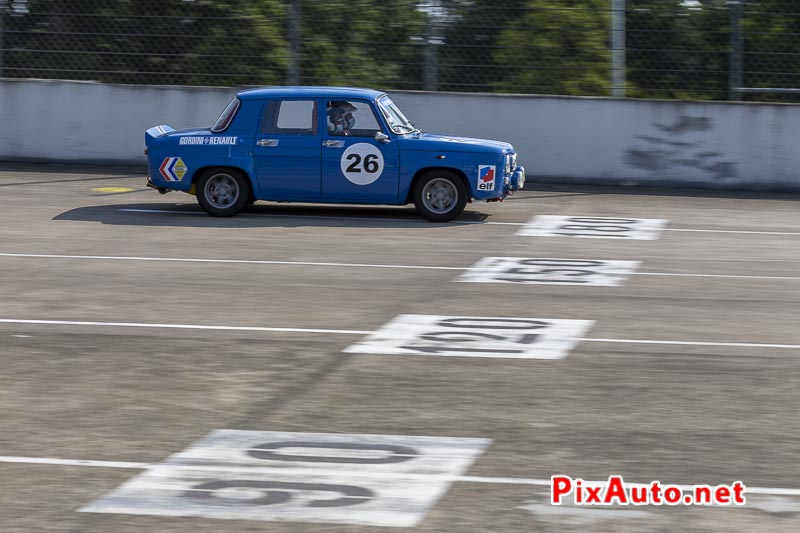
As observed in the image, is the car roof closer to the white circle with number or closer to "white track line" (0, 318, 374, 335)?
the white circle with number

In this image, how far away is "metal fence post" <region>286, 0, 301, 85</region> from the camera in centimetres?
2088

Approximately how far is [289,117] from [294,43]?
5.39m

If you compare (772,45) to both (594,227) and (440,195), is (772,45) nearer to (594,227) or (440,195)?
(594,227)

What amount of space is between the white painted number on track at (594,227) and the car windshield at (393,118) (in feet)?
6.39

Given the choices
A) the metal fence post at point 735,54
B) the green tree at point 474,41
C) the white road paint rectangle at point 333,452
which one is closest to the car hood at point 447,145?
the green tree at point 474,41

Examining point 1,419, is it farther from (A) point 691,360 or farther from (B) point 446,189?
(B) point 446,189

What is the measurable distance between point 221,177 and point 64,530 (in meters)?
10.6

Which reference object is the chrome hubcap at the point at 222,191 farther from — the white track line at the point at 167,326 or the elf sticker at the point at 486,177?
the white track line at the point at 167,326

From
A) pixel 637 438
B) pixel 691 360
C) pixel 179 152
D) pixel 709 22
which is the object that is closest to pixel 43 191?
pixel 179 152

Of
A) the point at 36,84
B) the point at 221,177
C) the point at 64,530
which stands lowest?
the point at 64,530

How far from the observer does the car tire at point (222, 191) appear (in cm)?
1603

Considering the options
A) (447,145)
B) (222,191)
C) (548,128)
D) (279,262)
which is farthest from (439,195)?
(548,128)

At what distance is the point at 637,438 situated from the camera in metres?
7.10

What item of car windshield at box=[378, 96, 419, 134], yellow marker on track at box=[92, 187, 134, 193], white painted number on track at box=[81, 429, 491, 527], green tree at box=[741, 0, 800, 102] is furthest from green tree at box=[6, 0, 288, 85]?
white painted number on track at box=[81, 429, 491, 527]
